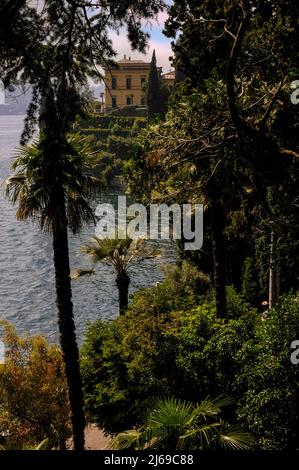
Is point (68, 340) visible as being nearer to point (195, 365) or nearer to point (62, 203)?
point (195, 365)

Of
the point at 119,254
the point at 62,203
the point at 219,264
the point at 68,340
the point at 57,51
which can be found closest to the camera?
the point at 57,51

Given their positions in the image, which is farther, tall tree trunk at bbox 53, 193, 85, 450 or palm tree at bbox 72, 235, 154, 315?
palm tree at bbox 72, 235, 154, 315

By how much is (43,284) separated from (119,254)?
2388 cm

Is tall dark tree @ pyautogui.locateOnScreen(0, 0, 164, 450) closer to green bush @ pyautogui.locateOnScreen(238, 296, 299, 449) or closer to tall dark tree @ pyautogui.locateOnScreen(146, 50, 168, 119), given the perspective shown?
green bush @ pyautogui.locateOnScreen(238, 296, 299, 449)

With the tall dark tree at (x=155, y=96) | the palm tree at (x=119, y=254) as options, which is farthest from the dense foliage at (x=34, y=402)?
the tall dark tree at (x=155, y=96)

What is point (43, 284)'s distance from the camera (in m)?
41.5

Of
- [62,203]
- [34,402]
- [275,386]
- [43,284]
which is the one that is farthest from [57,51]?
[43,284]

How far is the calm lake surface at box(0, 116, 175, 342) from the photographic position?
33.9 metres

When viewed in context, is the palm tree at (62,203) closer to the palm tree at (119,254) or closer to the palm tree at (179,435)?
the palm tree at (179,435)

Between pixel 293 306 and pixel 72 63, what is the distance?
6311 millimetres

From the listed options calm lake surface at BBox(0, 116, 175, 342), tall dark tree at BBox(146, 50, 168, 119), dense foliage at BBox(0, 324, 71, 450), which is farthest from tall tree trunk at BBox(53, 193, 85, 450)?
tall dark tree at BBox(146, 50, 168, 119)

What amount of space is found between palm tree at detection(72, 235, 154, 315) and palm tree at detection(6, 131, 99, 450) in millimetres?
5327

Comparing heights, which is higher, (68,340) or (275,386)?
(68,340)

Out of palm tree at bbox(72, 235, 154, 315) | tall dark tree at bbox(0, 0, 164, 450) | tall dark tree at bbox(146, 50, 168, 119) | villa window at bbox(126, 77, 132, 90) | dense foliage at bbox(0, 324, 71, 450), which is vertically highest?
villa window at bbox(126, 77, 132, 90)
